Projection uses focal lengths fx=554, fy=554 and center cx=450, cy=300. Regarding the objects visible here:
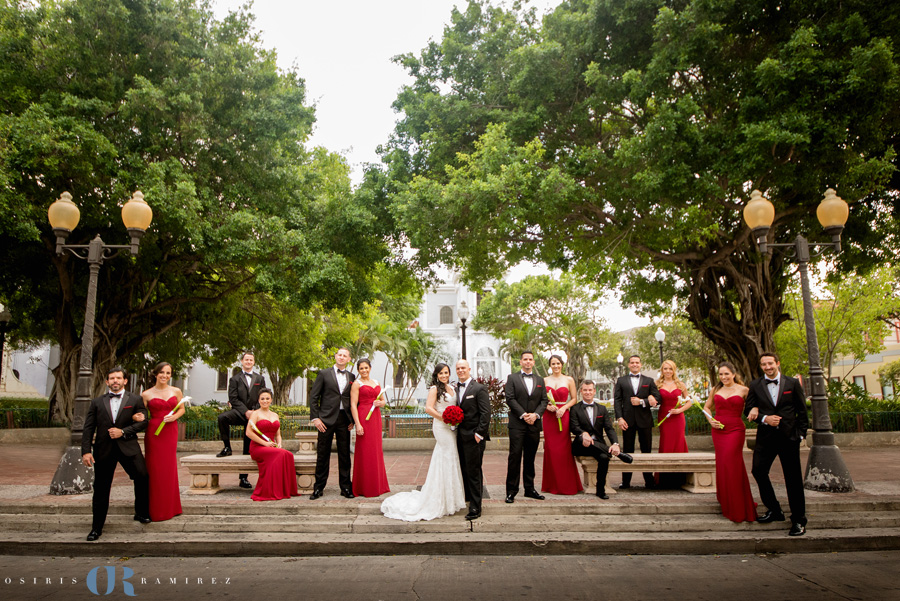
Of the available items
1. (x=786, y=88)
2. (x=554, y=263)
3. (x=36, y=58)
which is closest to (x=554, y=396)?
(x=786, y=88)

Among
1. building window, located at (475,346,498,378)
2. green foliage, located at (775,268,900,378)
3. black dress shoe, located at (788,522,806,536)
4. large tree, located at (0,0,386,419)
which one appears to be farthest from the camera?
building window, located at (475,346,498,378)

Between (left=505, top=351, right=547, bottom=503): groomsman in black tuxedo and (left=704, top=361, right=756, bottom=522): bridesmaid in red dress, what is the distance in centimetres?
215

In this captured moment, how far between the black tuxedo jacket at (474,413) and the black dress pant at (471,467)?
9 centimetres

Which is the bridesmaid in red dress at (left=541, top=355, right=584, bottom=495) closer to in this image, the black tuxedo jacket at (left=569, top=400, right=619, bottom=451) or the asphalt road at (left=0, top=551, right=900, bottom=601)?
the black tuxedo jacket at (left=569, top=400, right=619, bottom=451)

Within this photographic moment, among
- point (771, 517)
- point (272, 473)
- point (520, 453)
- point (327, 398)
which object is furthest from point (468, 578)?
point (771, 517)

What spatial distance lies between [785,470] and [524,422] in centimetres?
310

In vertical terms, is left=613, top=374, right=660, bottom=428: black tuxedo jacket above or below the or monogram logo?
above

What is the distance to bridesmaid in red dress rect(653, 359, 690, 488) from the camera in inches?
333

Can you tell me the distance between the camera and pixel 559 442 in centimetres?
786

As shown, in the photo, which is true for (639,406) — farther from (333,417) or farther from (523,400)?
(333,417)

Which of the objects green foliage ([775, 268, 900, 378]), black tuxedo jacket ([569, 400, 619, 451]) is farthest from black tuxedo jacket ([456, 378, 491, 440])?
green foliage ([775, 268, 900, 378])

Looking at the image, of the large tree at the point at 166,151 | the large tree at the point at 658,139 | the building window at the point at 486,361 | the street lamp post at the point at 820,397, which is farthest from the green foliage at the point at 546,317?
the street lamp post at the point at 820,397

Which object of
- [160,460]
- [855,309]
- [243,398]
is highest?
[855,309]

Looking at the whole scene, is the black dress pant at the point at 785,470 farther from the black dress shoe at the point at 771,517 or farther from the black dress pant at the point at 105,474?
the black dress pant at the point at 105,474
